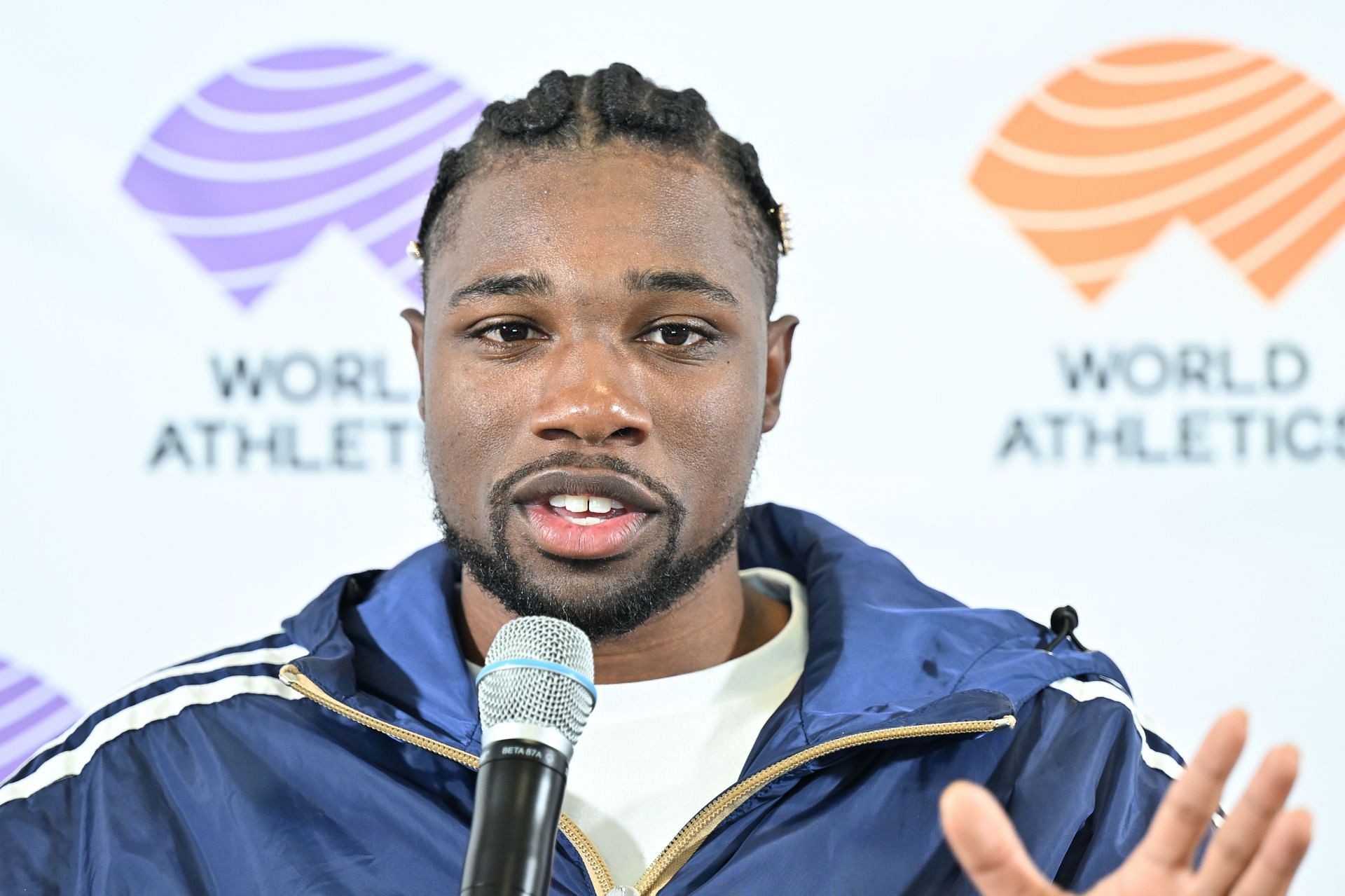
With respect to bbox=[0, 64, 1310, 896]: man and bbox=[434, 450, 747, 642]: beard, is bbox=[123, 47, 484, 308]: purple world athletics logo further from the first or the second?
bbox=[434, 450, 747, 642]: beard

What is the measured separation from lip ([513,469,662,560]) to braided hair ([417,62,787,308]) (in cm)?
34

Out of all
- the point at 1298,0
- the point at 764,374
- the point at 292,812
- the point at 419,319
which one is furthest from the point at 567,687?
the point at 1298,0

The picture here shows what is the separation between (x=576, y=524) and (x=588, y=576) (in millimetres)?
60

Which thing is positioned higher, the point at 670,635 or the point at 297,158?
the point at 297,158

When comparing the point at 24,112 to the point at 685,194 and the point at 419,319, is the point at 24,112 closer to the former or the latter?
the point at 419,319

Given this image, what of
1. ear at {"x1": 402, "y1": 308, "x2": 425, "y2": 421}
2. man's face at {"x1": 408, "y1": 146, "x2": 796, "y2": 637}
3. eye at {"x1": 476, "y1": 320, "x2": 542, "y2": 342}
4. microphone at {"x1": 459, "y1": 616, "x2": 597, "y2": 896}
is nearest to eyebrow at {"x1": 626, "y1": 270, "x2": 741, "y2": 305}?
man's face at {"x1": 408, "y1": 146, "x2": 796, "y2": 637}

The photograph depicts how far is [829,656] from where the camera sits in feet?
5.07

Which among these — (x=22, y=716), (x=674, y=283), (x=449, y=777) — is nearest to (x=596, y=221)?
(x=674, y=283)

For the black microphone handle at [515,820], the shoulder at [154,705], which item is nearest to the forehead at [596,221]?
the shoulder at [154,705]

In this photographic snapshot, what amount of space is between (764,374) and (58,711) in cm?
116

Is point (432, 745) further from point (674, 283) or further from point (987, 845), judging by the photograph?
point (987, 845)

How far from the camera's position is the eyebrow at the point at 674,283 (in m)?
1.49

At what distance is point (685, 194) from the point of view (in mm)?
1562

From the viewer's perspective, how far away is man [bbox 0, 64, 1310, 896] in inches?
55.5
